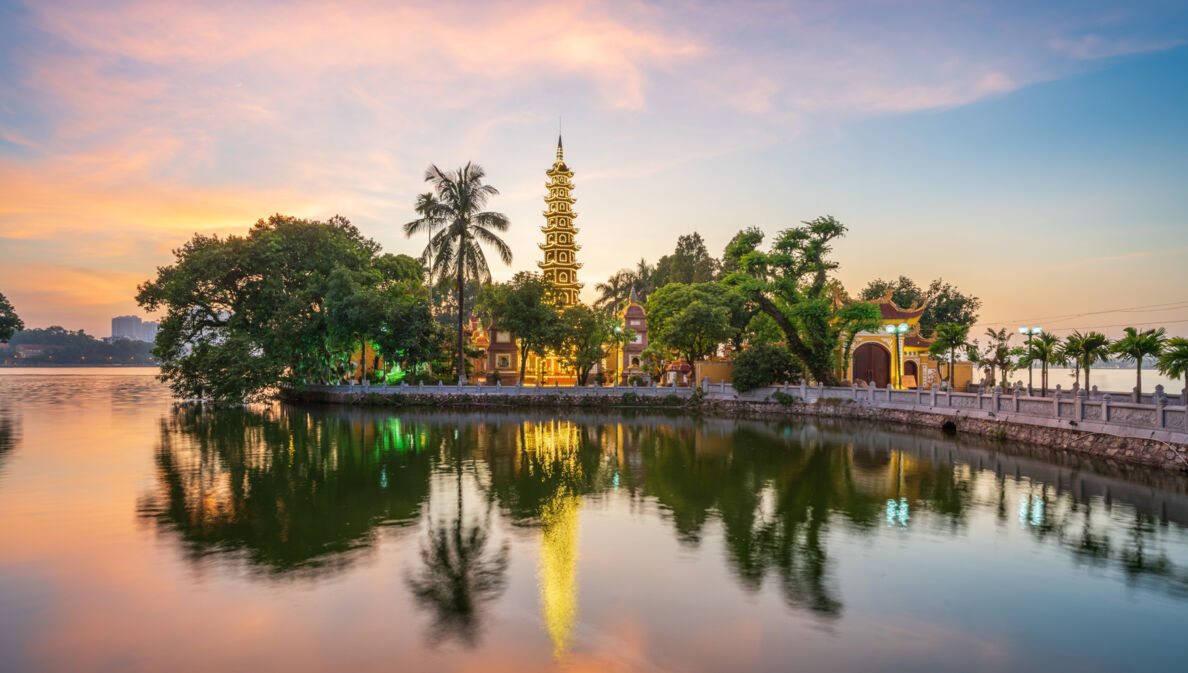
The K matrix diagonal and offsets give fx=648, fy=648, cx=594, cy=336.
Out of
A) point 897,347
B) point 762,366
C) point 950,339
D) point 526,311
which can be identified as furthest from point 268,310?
point 950,339

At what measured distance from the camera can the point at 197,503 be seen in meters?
13.2

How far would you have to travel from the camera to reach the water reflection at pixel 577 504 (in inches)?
362

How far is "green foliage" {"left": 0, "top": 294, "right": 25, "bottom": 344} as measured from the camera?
59562 mm

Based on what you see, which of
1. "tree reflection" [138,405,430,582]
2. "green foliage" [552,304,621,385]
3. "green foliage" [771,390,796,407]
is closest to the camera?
"tree reflection" [138,405,430,582]

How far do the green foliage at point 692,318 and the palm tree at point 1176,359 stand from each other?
23564mm

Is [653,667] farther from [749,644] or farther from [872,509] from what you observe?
[872,509]

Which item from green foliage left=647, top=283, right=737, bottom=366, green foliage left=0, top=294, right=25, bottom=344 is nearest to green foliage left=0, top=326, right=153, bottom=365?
green foliage left=0, top=294, right=25, bottom=344

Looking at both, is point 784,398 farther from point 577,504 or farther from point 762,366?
point 577,504

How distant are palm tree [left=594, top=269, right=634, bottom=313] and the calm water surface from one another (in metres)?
43.8

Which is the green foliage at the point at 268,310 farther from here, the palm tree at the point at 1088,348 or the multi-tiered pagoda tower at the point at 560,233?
the palm tree at the point at 1088,348

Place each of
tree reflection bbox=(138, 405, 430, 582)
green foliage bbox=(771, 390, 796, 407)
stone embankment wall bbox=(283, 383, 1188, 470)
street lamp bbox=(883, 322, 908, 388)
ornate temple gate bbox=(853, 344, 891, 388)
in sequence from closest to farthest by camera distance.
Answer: tree reflection bbox=(138, 405, 430, 582), stone embankment wall bbox=(283, 383, 1188, 470), green foliage bbox=(771, 390, 796, 407), street lamp bbox=(883, 322, 908, 388), ornate temple gate bbox=(853, 344, 891, 388)

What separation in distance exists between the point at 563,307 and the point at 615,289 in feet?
61.4

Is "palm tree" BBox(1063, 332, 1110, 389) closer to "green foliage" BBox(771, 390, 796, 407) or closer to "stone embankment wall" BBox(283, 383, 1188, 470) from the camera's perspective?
"stone embankment wall" BBox(283, 383, 1188, 470)

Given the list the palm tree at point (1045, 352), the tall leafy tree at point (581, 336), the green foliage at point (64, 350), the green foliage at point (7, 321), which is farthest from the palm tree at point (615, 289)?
the green foliage at point (64, 350)
